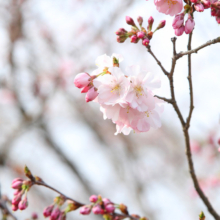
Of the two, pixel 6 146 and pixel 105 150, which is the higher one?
pixel 105 150

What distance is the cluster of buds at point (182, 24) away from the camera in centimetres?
116

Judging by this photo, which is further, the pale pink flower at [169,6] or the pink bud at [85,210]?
the pink bud at [85,210]

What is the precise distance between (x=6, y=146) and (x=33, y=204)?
11.9ft

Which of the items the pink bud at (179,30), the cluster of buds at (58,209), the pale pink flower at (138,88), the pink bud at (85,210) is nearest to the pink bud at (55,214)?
the cluster of buds at (58,209)

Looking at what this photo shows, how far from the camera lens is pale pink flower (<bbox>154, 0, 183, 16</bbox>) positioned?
1.22 metres

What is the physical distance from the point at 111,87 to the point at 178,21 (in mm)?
416

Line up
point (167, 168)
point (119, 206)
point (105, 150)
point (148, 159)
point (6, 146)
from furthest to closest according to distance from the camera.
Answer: point (148, 159) < point (167, 168) < point (105, 150) < point (6, 146) < point (119, 206)

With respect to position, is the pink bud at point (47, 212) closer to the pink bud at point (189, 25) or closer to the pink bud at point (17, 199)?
the pink bud at point (17, 199)

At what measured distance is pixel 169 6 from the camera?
4.10 ft

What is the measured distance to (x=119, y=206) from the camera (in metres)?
1.38

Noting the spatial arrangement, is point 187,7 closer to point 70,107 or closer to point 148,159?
point 70,107

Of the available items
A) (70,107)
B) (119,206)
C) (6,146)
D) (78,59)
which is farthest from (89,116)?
(119,206)

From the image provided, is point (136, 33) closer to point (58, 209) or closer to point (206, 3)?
point (206, 3)

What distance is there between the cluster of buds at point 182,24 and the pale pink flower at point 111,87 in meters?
0.32
